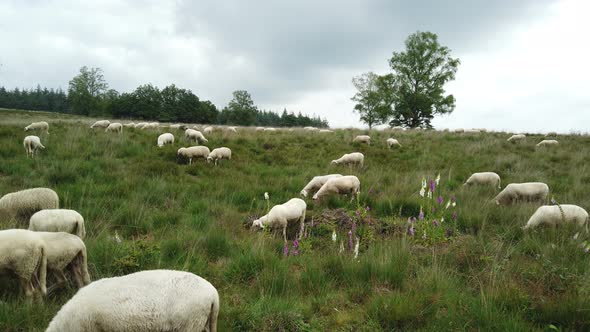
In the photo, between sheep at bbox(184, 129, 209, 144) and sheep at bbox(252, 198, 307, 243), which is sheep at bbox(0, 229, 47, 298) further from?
sheep at bbox(184, 129, 209, 144)

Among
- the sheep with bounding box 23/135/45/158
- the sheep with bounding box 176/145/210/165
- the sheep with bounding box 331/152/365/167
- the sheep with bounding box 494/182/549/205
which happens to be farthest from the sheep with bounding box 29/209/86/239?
the sheep with bounding box 494/182/549/205

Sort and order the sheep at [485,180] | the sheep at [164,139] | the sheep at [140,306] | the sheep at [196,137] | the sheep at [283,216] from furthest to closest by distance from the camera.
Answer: the sheep at [196,137] < the sheep at [164,139] < the sheep at [485,180] < the sheep at [283,216] < the sheep at [140,306]

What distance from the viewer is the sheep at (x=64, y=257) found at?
3.01 metres

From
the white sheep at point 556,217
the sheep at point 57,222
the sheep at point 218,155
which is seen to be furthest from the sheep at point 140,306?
the sheep at point 218,155

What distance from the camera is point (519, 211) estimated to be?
19.9ft

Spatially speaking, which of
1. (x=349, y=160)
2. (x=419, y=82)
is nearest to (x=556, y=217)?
(x=349, y=160)

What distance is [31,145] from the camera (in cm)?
1001

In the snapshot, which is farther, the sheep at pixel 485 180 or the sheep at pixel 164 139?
the sheep at pixel 164 139

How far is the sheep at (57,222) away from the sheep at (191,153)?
6374 mm

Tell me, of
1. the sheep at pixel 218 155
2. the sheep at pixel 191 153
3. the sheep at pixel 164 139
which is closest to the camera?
the sheep at pixel 191 153

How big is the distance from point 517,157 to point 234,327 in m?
14.3

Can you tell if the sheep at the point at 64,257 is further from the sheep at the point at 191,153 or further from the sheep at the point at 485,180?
the sheep at the point at 485,180

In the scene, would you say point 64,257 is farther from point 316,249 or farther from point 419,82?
point 419,82

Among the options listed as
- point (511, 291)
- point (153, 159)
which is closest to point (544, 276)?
point (511, 291)
